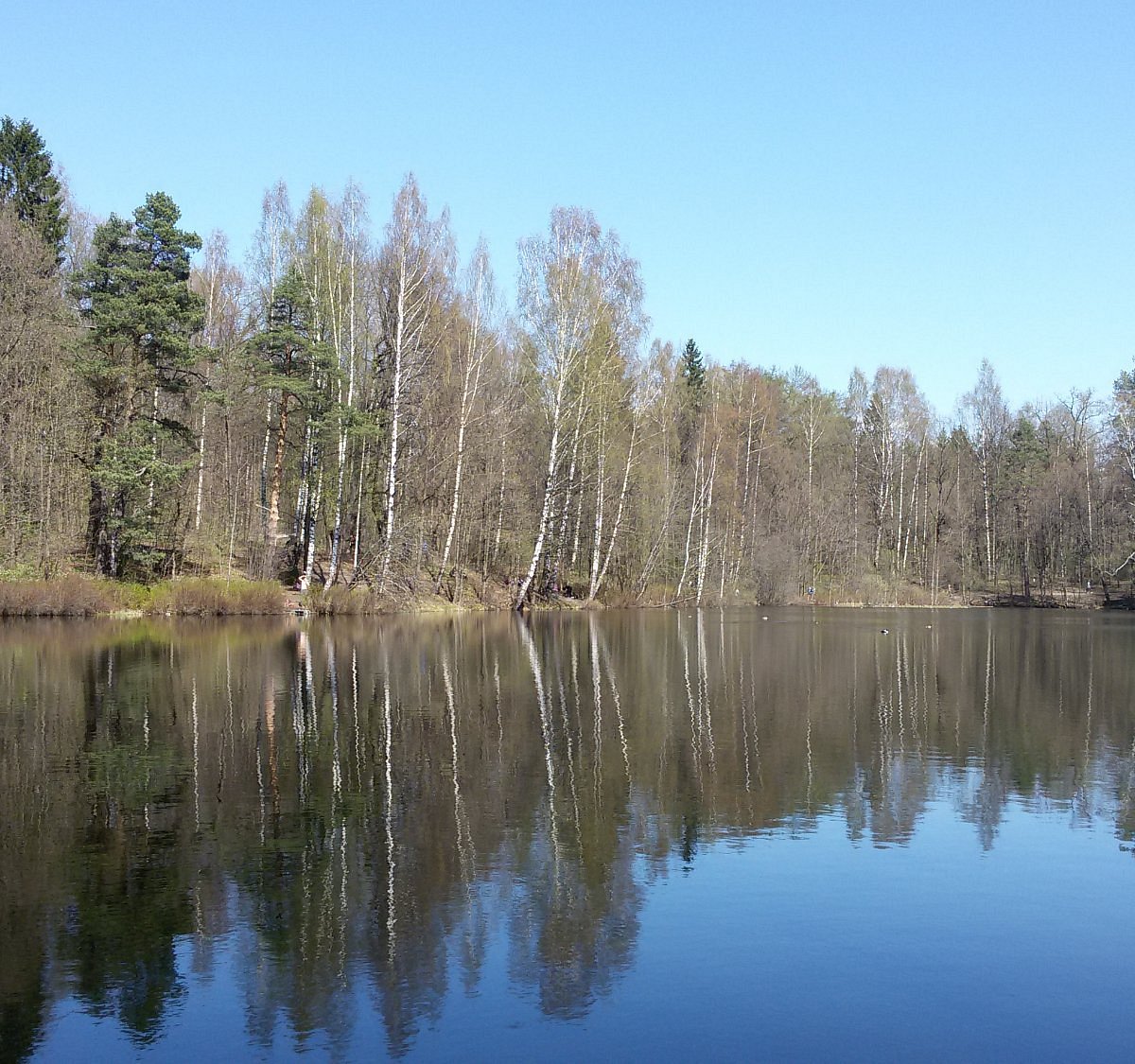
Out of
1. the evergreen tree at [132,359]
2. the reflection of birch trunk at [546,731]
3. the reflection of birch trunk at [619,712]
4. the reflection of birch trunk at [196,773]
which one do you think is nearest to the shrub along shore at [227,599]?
the evergreen tree at [132,359]

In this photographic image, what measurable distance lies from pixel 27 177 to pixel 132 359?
1225 centimetres

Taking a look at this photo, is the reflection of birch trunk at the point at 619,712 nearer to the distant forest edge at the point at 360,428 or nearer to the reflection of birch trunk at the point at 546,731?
the reflection of birch trunk at the point at 546,731

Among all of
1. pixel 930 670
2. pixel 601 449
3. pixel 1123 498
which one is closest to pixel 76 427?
pixel 601 449

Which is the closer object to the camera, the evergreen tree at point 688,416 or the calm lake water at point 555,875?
the calm lake water at point 555,875

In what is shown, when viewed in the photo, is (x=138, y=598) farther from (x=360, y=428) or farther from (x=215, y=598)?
(x=360, y=428)

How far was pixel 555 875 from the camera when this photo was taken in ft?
28.3

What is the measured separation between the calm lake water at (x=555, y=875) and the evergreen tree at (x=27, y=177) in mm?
32216

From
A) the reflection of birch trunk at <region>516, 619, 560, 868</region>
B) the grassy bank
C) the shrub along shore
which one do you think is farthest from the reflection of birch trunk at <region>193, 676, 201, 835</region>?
the shrub along shore

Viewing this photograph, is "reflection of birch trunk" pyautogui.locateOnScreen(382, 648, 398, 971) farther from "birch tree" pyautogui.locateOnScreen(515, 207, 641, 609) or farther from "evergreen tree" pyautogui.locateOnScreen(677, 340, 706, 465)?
"evergreen tree" pyautogui.locateOnScreen(677, 340, 706, 465)

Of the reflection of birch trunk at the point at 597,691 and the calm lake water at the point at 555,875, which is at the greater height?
the reflection of birch trunk at the point at 597,691

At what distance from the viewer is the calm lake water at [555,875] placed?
6.09m

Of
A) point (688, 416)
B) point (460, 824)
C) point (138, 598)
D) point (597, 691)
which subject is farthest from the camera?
point (688, 416)

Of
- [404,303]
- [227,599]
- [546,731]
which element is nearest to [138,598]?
[227,599]

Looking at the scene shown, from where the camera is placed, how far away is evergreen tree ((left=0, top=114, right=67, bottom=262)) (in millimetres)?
44094
